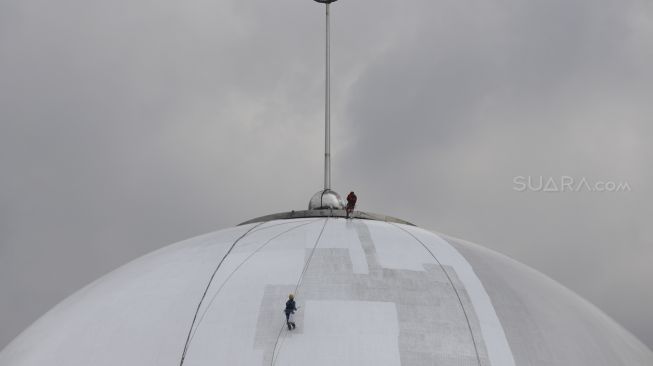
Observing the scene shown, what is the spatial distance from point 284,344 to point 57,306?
10539mm

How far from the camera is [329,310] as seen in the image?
82.9 ft

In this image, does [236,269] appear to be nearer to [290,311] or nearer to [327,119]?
[290,311]

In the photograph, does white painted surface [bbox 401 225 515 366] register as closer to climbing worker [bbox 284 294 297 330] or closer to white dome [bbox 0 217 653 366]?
white dome [bbox 0 217 653 366]

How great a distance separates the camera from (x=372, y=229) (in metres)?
30.1

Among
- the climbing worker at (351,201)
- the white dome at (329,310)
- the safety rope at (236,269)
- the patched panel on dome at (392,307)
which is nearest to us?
the patched panel on dome at (392,307)

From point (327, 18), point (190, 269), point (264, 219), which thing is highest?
point (327, 18)

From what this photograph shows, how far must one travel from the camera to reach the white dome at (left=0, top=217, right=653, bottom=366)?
969 inches

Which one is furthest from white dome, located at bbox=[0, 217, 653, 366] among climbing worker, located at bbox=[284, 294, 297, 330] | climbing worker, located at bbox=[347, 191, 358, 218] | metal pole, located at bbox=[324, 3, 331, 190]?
metal pole, located at bbox=[324, 3, 331, 190]

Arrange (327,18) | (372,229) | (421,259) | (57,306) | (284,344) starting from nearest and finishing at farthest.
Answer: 1. (284,344)
2. (421,259)
3. (372,229)
4. (57,306)
5. (327,18)

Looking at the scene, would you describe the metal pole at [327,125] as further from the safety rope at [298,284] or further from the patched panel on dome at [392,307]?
the patched panel on dome at [392,307]

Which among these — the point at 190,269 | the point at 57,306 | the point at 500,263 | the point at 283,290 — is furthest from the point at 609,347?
the point at 57,306

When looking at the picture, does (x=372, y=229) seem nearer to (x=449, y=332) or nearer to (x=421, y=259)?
(x=421, y=259)

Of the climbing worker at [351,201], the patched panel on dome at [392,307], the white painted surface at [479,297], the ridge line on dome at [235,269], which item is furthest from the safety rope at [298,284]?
the white painted surface at [479,297]

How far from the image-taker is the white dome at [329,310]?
80.8ft
